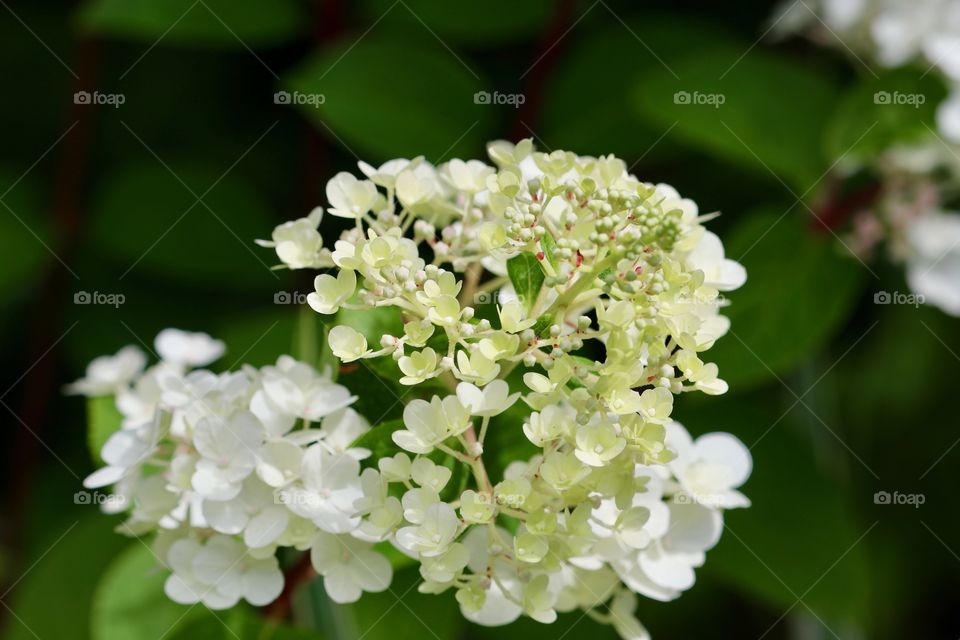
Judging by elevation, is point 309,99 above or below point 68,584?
above

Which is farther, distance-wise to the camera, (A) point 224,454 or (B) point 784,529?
(B) point 784,529

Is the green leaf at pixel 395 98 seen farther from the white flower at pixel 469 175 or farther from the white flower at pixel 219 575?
the white flower at pixel 219 575

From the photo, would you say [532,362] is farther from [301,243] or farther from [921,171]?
[921,171]

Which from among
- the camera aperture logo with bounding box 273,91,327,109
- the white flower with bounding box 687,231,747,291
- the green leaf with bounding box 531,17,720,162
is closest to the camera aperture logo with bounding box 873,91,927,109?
the green leaf with bounding box 531,17,720,162

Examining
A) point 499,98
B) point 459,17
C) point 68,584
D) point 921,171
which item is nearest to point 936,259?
point 921,171

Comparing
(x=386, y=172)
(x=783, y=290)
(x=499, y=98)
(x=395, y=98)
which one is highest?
(x=499, y=98)

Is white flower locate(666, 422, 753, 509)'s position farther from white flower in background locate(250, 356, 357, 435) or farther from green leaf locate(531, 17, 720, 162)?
green leaf locate(531, 17, 720, 162)

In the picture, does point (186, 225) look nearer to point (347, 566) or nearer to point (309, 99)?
point (309, 99)

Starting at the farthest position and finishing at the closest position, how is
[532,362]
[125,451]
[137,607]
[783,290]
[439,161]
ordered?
[439,161] → [783,290] → [137,607] → [125,451] → [532,362]

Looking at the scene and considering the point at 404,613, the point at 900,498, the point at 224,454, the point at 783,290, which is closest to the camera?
the point at 224,454
